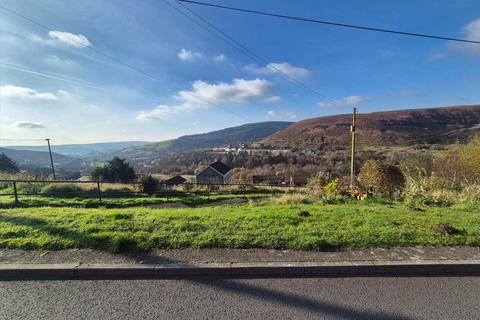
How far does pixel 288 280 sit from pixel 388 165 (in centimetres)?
956

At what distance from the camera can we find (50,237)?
4.26 m

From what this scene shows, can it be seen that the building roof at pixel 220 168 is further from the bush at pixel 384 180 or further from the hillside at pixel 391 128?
the bush at pixel 384 180

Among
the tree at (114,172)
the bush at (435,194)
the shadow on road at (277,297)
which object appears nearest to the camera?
the shadow on road at (277,297)

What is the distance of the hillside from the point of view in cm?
5653

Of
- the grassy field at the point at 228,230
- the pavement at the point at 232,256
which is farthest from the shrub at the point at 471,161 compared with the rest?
the pavement at the point at 232,256

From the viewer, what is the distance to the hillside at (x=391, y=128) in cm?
5653

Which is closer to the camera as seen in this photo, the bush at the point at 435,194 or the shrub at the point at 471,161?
the bush at the point at 435,194

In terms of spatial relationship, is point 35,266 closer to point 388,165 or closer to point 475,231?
point 475,231

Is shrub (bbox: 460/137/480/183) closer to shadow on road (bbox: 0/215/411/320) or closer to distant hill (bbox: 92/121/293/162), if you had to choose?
shadow on road (bbox: 0/215/411/320)

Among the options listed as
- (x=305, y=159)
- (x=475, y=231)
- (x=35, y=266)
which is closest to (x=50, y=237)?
(x=35, y=266)

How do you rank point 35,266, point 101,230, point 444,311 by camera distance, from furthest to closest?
point 101,230 < point 35,266 < point 444,311

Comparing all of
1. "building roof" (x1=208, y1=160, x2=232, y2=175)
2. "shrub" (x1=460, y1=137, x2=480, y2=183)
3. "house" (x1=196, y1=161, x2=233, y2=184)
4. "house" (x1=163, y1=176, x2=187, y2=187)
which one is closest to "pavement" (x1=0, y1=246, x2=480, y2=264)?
"house" (x1=163, y1=176, x2=187, y2=187)

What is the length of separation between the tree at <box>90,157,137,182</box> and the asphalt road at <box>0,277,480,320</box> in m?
30.7

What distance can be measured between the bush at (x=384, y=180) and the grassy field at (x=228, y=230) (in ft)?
16.5
